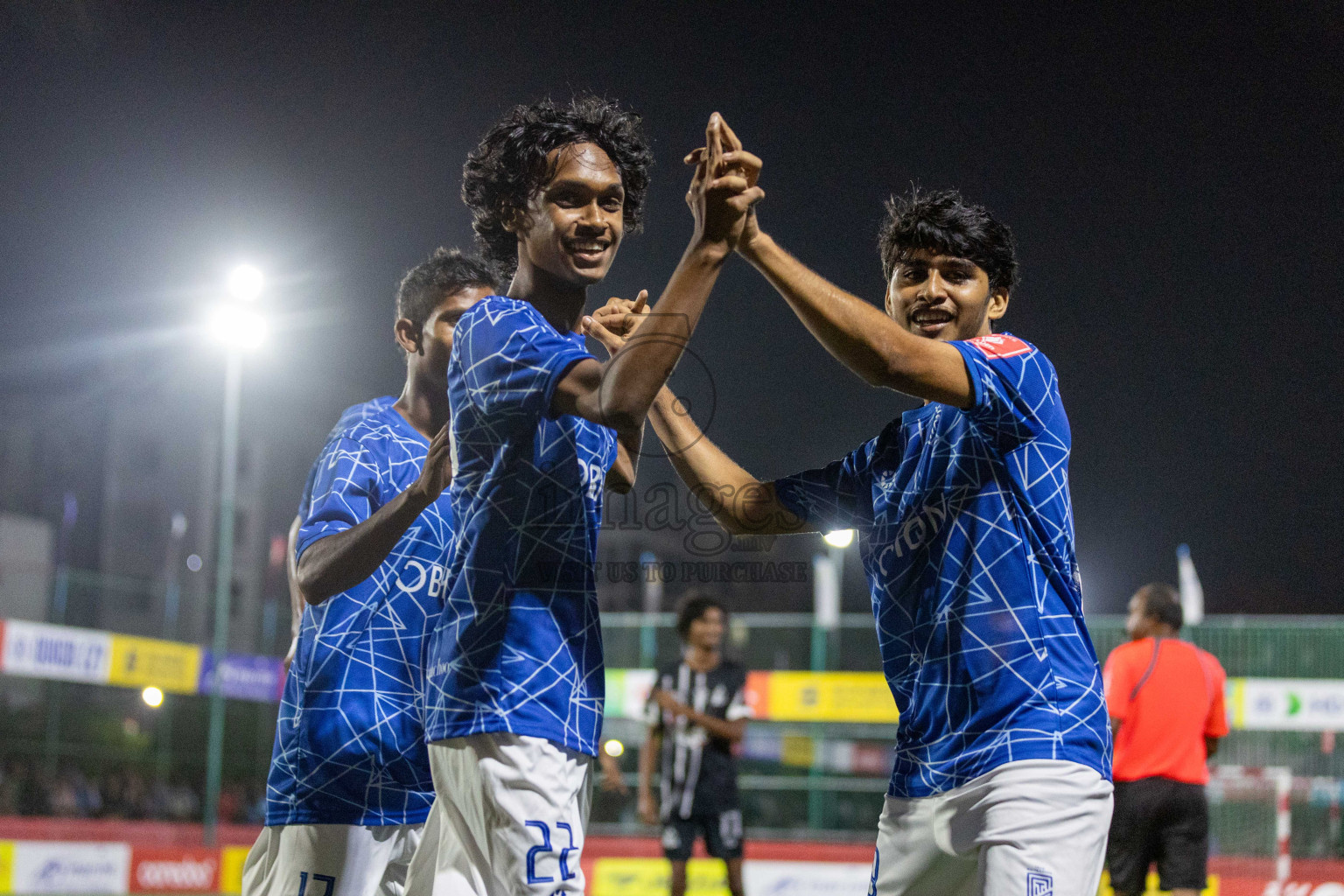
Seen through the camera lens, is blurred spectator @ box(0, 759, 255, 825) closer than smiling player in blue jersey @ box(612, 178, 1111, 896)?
No

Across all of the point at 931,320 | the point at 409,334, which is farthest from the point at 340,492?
the point at 931,320

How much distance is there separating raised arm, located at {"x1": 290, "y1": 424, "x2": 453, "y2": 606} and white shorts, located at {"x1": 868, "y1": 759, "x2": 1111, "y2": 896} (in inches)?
45.7

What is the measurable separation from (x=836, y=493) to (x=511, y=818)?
3.76ft

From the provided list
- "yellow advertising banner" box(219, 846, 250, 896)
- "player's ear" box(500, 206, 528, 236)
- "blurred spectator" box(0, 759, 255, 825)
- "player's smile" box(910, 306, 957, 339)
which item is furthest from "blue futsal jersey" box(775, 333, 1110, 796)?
"blurred spectator" box(0, 759, 255, 825)

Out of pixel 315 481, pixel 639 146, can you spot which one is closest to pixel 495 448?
pixel 639 146

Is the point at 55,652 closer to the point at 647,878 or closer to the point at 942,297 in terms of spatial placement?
the point at 647,878

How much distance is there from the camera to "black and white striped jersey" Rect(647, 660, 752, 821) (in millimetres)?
7418

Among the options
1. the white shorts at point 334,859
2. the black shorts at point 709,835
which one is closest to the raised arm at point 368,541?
the white shorts at point 334,859

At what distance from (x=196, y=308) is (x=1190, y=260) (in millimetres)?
12949

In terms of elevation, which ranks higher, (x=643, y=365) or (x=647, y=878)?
A: (x=643, y=365)

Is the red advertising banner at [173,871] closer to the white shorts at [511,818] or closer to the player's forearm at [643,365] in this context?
the white shorts at [511,818]

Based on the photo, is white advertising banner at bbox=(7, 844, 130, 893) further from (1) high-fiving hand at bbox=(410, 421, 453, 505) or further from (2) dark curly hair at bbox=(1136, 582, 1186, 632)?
(1) high-fiving hand at bbox=(410, 421, 453, 505)

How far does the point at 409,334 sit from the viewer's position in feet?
11.0

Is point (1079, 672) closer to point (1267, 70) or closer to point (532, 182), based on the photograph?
point (532, 182)
